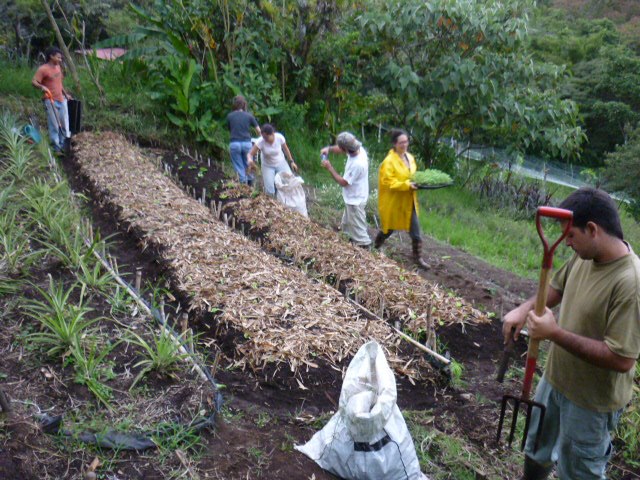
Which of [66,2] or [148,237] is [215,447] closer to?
[148,237]

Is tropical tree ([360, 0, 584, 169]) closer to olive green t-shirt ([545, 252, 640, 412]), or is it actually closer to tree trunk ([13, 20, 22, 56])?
olive green t-shirt ([545, 252, 640, 412])

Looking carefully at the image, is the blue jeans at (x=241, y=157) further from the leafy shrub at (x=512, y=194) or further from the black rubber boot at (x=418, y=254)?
the leafy shrub at (x=512, y=194)

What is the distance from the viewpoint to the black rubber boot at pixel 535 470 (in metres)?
3.04

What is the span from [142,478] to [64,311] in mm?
1462

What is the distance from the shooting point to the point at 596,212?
240 cm

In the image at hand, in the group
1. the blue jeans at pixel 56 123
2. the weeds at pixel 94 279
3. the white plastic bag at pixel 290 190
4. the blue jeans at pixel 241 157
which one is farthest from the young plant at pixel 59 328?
the blue jeans at pixel 56 123

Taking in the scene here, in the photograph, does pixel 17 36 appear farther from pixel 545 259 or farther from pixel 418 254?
pixel 545 259

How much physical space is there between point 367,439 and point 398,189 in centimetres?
382

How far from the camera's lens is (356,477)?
9.65 ft

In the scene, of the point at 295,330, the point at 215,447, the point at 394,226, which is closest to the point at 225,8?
the point at 394,226

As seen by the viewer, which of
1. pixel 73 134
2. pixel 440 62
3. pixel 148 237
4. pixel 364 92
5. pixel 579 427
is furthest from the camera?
pixel 364 92

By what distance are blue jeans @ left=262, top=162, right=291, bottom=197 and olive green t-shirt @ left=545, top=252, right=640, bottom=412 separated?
5.54 m

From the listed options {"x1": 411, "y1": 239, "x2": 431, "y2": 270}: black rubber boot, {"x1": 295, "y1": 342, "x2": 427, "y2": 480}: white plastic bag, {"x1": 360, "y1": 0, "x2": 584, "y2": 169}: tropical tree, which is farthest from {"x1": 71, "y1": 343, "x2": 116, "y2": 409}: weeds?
{"x1": 360, "y1": 0, "x2": 584, "y2": 169}: tropical tree

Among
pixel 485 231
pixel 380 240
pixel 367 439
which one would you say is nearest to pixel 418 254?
pixel 380 240
